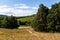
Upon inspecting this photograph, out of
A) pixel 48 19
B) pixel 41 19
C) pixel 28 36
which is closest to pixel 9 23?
pixel 41 19

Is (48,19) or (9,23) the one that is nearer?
(48,19)

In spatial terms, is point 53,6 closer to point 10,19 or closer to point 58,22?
point 58,22

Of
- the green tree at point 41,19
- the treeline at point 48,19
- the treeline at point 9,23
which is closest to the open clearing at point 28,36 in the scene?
the treeline at point 48,19

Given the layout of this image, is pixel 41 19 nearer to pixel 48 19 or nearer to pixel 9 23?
pixel 48 19

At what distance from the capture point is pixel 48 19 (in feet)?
142

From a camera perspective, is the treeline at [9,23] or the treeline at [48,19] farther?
the treeline at [9,23]

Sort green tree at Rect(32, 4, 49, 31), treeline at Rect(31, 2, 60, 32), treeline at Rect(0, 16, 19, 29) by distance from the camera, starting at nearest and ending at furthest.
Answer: treeline at Rect(31, 2, 60, 32)
green tree at Rect(32, 4, 49, 31)
treeline at Rect(0, 16, 19, 29)

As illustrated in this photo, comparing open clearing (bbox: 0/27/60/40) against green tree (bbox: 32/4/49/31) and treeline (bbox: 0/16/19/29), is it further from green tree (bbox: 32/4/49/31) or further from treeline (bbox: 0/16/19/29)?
treeline (bbox: 0/16/19/29)

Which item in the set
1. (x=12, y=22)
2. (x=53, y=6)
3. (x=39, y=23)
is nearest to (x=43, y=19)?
(x=39, y=23)

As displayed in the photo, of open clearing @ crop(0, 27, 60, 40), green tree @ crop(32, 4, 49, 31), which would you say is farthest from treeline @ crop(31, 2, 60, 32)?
open clearing @ crop(0, 27, 60, 40)

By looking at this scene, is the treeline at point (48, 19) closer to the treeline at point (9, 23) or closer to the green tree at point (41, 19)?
the green tree at point (41, 19)

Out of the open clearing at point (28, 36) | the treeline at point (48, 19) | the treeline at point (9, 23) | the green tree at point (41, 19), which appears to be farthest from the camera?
the treeline at point (9, 23)

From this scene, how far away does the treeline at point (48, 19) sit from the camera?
1649 inches

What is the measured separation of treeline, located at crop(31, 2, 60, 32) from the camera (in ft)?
137
